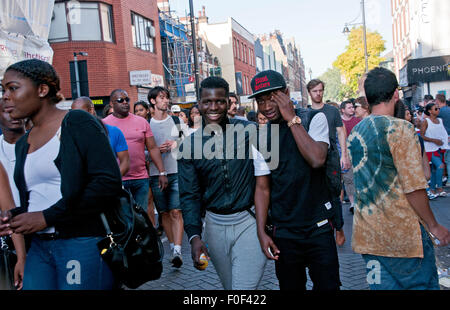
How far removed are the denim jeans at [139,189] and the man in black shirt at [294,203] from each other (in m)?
3.32

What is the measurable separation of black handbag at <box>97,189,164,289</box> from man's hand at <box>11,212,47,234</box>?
0.98 feet

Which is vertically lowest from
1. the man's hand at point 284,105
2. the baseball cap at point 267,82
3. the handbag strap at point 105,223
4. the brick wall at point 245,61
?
the handbag strap at point 105,223

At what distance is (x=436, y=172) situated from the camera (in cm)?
947

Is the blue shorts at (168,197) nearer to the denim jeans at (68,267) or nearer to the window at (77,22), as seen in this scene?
the denim jeans at (68,267)

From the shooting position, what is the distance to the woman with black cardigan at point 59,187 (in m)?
2.32

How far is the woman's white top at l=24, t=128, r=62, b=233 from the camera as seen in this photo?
2418 mm

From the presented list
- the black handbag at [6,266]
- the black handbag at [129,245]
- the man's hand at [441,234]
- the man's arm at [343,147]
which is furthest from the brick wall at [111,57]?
the man's hand at [441,234]

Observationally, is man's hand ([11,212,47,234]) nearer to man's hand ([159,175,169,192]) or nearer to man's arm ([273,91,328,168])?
man's arm ([273,91,328,168])

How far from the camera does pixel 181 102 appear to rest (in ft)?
95.0

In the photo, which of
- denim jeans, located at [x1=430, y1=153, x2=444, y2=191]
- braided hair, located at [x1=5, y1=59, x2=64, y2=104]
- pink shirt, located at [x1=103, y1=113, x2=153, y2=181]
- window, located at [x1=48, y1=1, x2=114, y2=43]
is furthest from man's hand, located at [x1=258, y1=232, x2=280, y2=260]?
window, located at [x1=48, y1=1, x2=114, y2=43]

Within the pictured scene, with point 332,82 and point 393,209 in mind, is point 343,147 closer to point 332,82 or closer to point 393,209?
point 393,209

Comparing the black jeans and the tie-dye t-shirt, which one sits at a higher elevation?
the tie-dye t-shirt

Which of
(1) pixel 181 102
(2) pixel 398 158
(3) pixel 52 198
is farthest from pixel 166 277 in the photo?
(1) pixel 181 102
